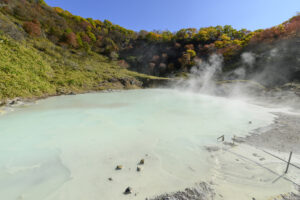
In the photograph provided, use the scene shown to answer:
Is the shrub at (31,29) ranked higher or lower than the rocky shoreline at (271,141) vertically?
higher

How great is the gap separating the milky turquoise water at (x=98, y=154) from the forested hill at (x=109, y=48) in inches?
257

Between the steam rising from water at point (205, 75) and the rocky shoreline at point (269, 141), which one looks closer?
the rocky shoreline at point (269, 141)

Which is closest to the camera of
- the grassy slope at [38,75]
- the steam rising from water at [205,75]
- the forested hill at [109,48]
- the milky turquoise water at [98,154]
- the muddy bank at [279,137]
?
the milky turquoise water at [98,154]

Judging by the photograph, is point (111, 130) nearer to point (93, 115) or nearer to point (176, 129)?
point (93, 115)

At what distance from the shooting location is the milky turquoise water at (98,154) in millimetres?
2650

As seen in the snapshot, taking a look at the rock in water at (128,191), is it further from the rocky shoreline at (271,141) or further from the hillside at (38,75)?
the hillside at (38,75)

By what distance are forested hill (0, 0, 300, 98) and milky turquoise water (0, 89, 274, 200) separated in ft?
21.4

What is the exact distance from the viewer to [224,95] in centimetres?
1614

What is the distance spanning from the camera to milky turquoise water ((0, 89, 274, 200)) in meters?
2.65

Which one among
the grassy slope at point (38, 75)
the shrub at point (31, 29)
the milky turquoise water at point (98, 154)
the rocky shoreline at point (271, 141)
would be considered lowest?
the milky turquoise water at point (98, 154)

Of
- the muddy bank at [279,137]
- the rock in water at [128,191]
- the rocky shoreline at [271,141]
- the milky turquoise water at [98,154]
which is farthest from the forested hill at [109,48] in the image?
the muddy bank at [279,137]

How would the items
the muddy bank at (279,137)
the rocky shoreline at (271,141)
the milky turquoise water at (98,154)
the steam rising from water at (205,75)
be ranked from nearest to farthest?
1. the rocky shoreline at (271,141)
2. the milky turquoise water at (98,154)
3. the muddy bank at (279,137)
4. the steam rising from water at (205,75)

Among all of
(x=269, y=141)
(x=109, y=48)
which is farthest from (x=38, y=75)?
(x=109, y=48)

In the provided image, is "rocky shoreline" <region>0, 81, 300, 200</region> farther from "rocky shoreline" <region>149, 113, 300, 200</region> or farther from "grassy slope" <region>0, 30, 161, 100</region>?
"grassy slope" <region>0, 30, 161, 100</region>
